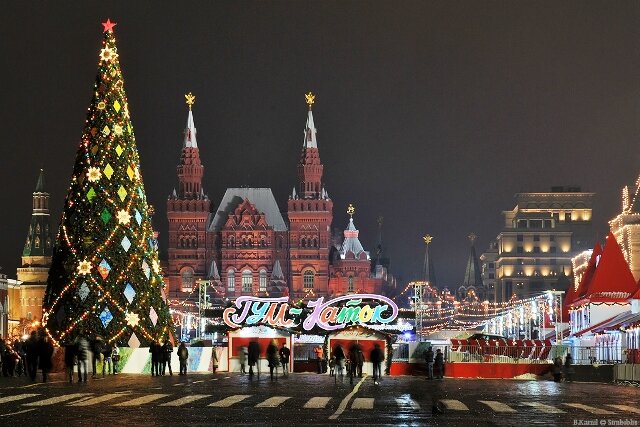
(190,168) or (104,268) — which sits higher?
(190,168)

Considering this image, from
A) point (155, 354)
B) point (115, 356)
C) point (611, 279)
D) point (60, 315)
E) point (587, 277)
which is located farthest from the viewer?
point (587, 277)

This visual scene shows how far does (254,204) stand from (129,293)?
148433mm

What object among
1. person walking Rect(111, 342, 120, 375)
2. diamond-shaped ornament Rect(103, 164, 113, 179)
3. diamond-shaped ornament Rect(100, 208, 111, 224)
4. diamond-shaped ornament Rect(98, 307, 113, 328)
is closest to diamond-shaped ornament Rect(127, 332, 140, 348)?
person walking Rect(111, 342, 120, 375)

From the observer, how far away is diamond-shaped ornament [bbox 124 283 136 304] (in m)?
48.3

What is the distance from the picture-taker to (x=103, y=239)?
157 ft

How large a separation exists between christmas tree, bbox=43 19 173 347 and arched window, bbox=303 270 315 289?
14010 centimetres

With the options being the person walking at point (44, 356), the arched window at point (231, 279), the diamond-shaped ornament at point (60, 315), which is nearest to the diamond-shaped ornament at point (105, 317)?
the diamond-shaped ornament at point (60, 315)

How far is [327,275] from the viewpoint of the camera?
188750mm

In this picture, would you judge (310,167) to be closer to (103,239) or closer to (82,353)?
(103,239)

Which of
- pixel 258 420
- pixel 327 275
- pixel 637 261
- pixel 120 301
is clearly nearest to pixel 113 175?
pixel 120 301

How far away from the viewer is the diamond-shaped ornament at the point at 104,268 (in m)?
48.0

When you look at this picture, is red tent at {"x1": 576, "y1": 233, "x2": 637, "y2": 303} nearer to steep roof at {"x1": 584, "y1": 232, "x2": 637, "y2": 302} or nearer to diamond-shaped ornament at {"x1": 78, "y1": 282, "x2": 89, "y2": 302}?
steep roof at {"x1": 584, "y1": 232, "x2": 637, "y2": 302}

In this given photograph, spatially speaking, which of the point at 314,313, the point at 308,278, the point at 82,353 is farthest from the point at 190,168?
the point at 82,353

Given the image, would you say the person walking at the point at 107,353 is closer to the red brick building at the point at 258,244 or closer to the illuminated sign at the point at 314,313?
the illuminated sign at the point at 314,313
